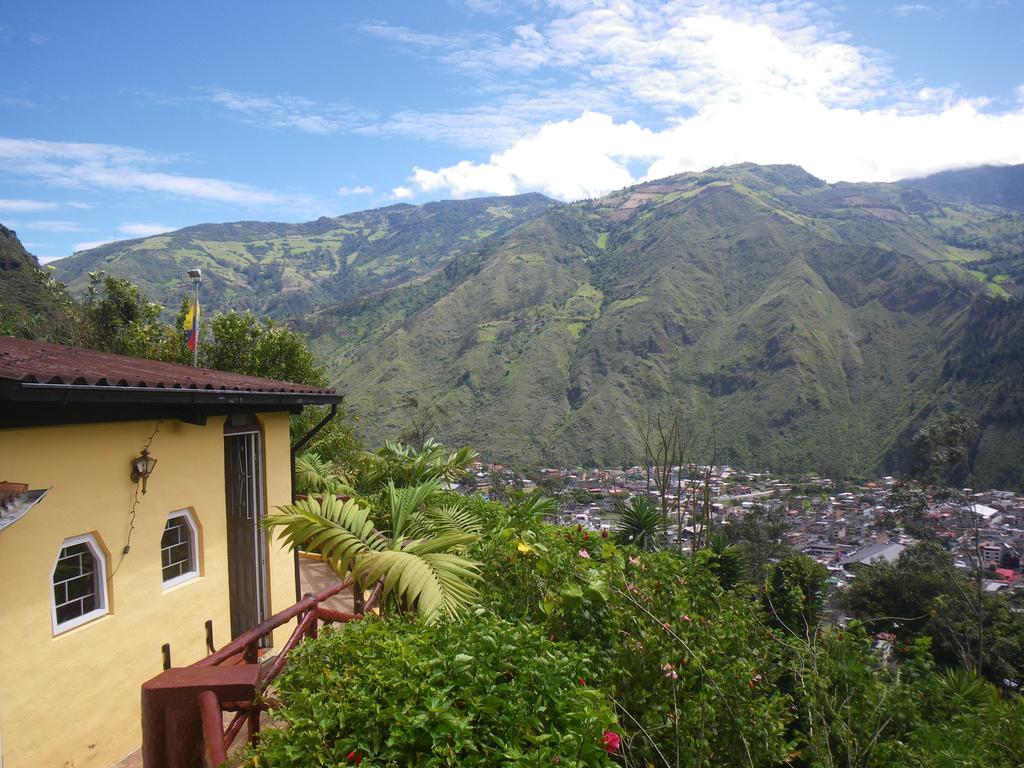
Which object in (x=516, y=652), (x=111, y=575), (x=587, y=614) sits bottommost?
(x=111, y=575)

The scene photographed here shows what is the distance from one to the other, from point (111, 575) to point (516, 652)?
3607 millimetres

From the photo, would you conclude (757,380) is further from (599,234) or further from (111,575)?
(111,575)

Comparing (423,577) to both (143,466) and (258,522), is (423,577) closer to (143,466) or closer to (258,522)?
(143,466)

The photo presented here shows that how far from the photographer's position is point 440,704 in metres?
1.95

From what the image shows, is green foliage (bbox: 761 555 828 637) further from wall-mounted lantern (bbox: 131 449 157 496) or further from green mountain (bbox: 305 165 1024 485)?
green mountain (bbox: 305 165 1024 485)

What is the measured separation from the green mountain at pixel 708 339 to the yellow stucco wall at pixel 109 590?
128 feet

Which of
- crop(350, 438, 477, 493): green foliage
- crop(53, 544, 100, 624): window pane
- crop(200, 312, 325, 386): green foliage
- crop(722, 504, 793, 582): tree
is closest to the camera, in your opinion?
crop(53, 544, 100, 624): window pane

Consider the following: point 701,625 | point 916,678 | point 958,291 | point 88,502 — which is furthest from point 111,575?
point 958,291

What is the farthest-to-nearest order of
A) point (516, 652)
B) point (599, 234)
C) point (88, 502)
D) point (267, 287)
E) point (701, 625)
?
1. point (267, 287)
2. point (599, 234)
3. point (88, 502)
4. point (701, 625)
5. point (516, 652)

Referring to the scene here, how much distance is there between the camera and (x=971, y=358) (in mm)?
70562

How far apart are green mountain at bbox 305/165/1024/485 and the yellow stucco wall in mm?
38994

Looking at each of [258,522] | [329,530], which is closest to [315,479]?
[258,522]

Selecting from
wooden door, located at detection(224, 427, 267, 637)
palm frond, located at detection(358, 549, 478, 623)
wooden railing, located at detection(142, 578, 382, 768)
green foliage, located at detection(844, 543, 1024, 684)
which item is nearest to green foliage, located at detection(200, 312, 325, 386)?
wooden door, located at detection(224, 427, 267, 637)

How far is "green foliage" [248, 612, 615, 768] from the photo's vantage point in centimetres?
188
